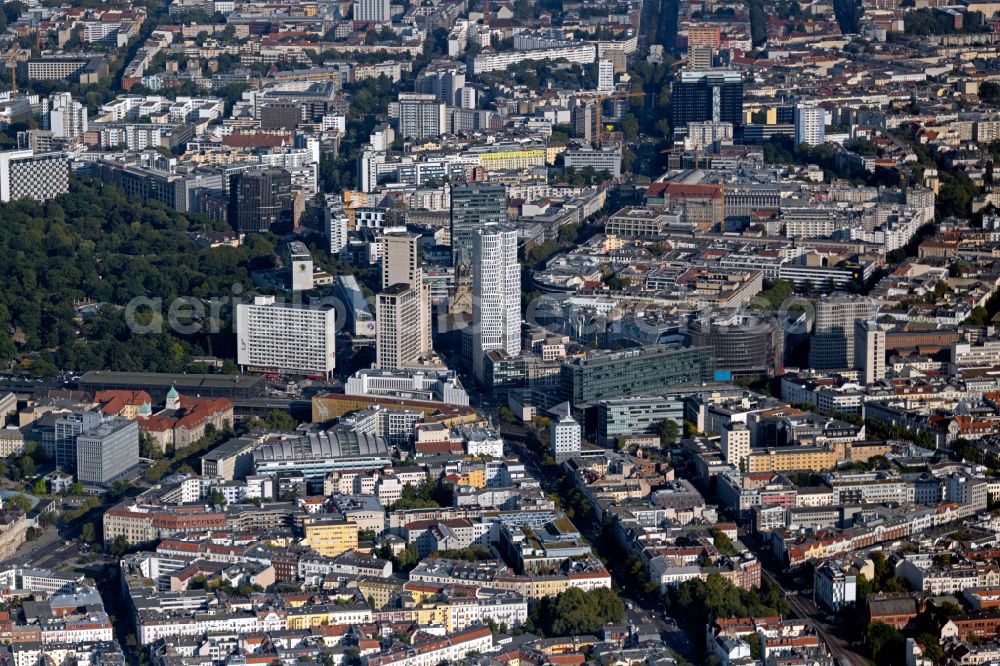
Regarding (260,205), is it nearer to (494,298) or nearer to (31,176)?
(31,176)

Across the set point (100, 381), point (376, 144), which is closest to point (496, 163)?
point (376, 144)

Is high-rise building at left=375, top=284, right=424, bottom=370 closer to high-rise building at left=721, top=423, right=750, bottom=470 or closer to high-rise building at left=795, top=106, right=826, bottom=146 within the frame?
high-rise building at left=721, top=423, right=750, bottom=470

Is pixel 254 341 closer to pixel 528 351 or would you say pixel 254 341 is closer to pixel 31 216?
pixel 528 351

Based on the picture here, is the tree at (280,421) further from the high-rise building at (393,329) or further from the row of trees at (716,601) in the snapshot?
the row of trees at (716,601)

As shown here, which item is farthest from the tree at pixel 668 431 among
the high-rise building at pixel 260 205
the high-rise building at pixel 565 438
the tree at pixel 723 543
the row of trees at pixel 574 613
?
the high-rise building at pixel 260 205

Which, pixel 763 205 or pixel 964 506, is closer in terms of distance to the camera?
pixel 964 506

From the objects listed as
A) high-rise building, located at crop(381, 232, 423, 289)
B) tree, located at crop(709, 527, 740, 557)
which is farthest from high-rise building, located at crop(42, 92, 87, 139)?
tree, located at crop(709, 527, 740, 557)

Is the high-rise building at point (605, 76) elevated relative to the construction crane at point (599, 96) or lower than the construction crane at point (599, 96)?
elevated
